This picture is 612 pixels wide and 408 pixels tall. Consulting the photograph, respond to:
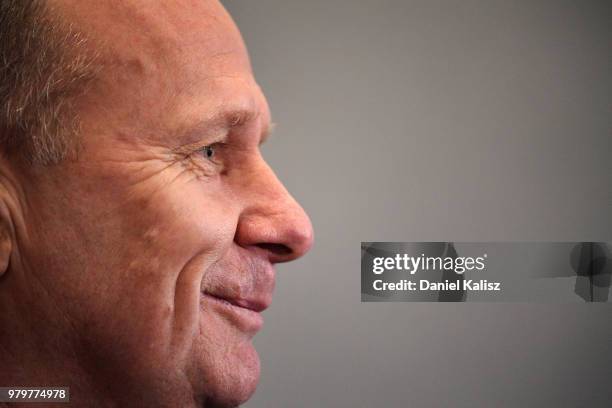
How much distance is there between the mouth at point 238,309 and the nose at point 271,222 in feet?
0.25

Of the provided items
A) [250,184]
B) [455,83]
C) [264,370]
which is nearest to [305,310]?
[264,370]

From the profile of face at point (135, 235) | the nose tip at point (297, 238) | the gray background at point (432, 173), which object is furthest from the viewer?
the gray background at point (432, 173)

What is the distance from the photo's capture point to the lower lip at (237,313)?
819 millimetres

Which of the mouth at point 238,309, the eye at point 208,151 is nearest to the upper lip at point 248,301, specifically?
the mouth at point 238,309

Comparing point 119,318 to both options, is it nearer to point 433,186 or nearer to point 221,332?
point 221,332

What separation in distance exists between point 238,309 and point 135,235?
0.18m

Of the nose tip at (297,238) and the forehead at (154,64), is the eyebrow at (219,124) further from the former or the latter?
the nose tip at (297,238)

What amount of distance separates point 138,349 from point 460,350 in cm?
180

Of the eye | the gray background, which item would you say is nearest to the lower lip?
the eye

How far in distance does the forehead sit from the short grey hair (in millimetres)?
24

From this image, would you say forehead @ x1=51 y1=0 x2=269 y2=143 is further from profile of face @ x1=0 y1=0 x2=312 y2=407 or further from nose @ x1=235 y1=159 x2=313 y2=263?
nose @ x1=235 y1=159 x2=313 y2=263

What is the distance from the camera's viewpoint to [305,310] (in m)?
2.33

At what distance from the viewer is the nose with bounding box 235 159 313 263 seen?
849 millimetres

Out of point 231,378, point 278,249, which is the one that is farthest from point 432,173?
point 231,378
